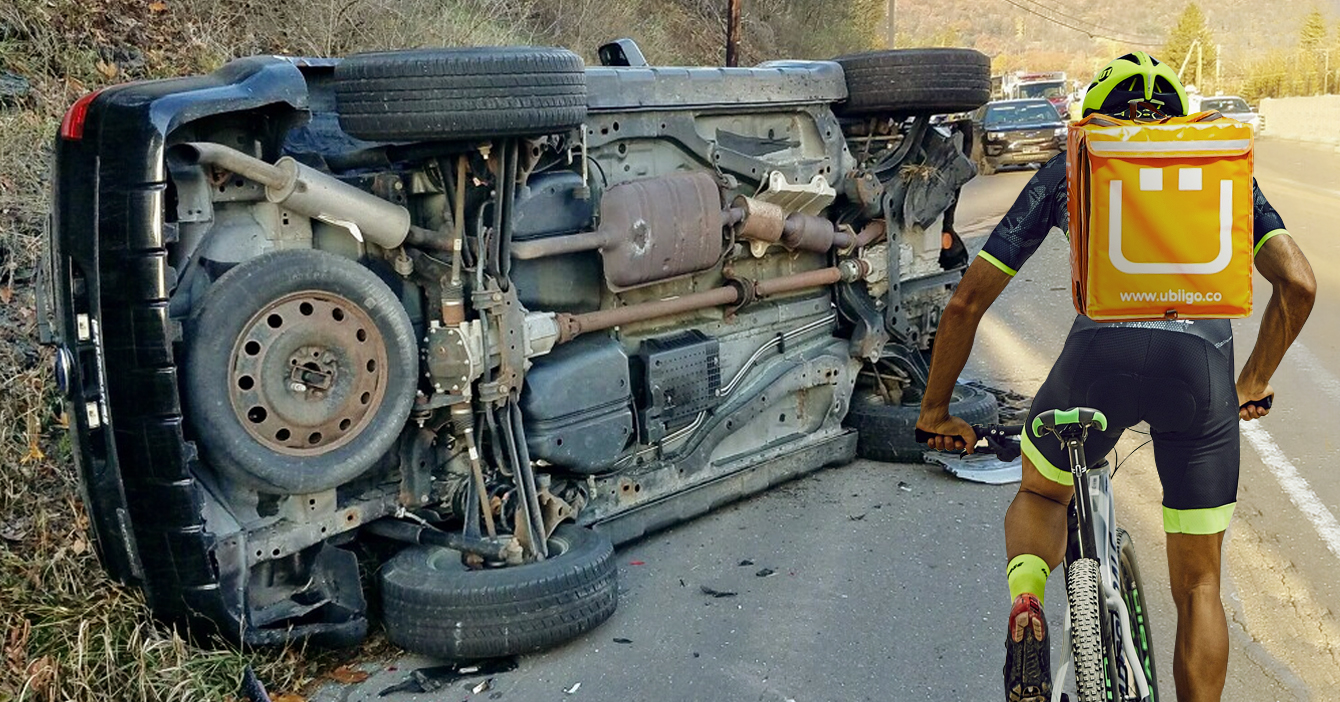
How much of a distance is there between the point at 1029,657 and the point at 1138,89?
1.53m

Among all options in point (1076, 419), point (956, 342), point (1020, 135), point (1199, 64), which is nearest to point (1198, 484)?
point (1076, 419)

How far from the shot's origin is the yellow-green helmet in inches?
124

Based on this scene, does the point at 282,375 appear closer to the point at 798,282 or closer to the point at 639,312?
the point at 639,312

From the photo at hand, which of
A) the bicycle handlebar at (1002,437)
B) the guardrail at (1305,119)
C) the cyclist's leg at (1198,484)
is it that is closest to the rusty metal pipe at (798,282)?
the bicycle handlebar at (1002,437)

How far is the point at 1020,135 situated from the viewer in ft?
83.7

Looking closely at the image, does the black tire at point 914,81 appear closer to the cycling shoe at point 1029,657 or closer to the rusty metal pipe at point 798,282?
the rusty metal pipe at point 798,282

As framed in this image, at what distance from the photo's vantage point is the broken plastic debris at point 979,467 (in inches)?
244

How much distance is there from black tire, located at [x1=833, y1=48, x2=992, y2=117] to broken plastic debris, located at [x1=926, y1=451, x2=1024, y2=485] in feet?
6.30

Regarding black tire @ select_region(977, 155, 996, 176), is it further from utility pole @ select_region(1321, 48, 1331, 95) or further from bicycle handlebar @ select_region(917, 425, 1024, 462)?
utility pole @ select_region(1321, 48, 1331, 95)

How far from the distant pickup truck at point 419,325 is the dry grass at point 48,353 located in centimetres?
17

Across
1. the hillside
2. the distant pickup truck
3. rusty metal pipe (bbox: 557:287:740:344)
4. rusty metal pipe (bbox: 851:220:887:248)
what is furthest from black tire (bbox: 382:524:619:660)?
the hillside

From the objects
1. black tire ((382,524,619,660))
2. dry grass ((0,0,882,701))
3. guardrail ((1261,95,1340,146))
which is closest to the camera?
dry grass ((0,0,882,701))

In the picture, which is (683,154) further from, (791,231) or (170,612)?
(170,612)

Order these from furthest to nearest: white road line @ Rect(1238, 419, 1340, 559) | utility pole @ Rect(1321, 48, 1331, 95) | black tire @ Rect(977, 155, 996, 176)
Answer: utility pole @ Rect(1321, 48, 1331, 95) → black tire @ Rect(977, 155, 996, 176) → white road line @ Rect(1238, 419, 1340, 559)
